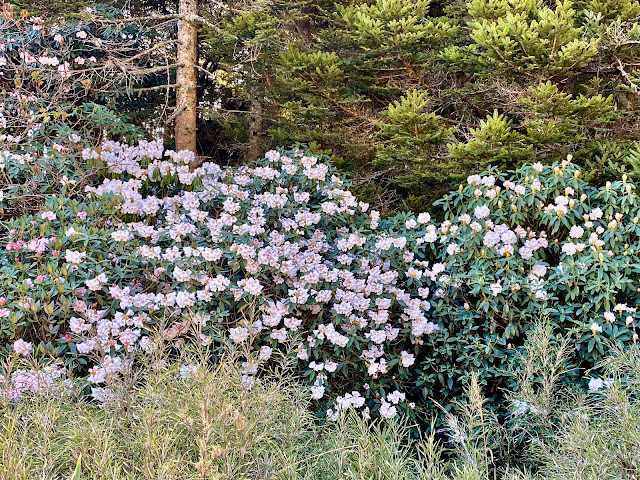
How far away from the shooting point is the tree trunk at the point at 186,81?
17.2ft

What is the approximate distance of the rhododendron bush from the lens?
2.83 meters

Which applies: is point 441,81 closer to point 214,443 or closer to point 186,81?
point 186,81

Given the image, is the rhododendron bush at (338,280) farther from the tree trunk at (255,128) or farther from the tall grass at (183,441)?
the tree trunk at (255,128)

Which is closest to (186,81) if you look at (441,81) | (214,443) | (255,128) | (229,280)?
(255,128)

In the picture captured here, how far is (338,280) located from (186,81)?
2986 mm

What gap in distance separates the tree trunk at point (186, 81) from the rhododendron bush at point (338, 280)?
5.65ft

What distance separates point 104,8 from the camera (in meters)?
5.16

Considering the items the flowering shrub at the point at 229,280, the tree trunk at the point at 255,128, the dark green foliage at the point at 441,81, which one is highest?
the dark green foliage at the point at 441,81

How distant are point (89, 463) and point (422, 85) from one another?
3.88 metres

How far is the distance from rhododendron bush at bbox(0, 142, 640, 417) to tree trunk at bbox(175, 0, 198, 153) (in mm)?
1722

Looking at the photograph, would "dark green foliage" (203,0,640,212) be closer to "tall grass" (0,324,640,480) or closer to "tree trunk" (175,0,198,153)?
"tree trunk" (175,0,198,153)

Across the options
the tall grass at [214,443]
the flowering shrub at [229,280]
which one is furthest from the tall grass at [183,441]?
the flowering shrub at [229,280]

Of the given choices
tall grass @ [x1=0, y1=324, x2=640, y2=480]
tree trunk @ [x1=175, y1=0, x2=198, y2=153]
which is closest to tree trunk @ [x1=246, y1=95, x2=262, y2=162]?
tree trunk @ [x1=175, y1=0, x2=198, y2=153]

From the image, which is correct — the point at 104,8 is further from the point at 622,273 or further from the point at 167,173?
the point at 622,273
